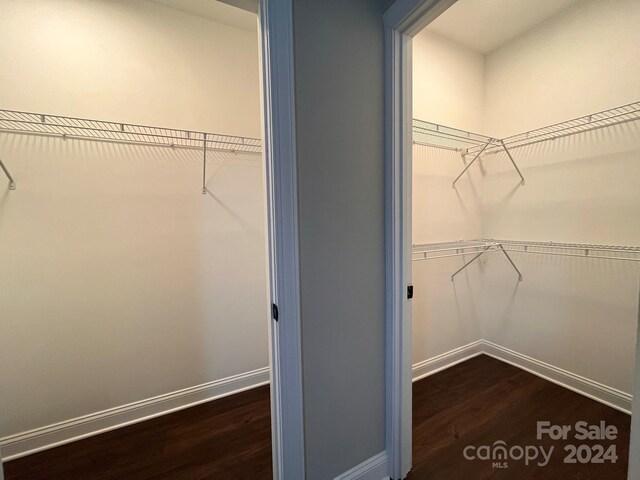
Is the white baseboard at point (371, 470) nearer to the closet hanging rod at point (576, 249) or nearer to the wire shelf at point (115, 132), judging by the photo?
the closet hanging rod at point (576, 249)

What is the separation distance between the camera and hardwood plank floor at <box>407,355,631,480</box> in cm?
135

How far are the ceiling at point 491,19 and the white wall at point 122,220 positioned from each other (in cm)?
145

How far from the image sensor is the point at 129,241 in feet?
5.50

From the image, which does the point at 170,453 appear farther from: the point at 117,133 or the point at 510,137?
the point at 510,137

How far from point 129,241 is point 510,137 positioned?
2849mm

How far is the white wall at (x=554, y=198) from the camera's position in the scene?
65.7 inches

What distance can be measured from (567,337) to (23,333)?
137 inches

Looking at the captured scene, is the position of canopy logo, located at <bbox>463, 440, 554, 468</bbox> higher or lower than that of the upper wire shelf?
lower

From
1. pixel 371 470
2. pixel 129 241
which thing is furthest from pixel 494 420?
pixel 129 241

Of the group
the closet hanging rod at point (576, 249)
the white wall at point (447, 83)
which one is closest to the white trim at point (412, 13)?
the white wall at point (447, 83)

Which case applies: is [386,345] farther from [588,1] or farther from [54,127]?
[588,1]

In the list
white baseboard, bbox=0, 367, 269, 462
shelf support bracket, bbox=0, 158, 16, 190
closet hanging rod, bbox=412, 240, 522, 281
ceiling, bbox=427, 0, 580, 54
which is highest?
ceiling, bbox=427, 0, 580, 54

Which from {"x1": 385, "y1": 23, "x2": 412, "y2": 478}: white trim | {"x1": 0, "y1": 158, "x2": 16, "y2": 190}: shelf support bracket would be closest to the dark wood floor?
{"x1": 385, "y1": 23, "x2": 412, "y2": 478}: white trim

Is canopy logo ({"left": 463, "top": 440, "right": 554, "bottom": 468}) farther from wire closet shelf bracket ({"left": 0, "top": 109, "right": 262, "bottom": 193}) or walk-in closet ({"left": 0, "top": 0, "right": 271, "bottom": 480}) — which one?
wire closet shelf bracket ({"left": 0, "top": 109, "right": 262, "bottom": 193})
